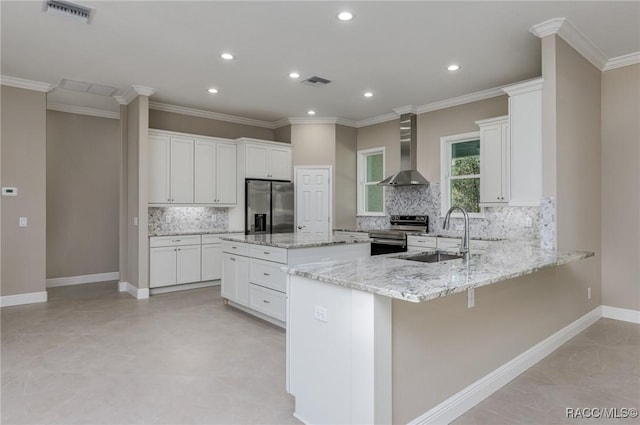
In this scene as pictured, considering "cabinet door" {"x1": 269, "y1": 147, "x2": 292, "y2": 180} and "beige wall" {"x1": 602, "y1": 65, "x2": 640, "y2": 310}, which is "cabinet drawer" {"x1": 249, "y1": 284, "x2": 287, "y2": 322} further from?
"beige wall" {"x1": 602, "y1": 65, "x2": 640, "y2": 310}

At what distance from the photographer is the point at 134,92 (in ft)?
17.4

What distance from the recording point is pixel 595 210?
165 inches

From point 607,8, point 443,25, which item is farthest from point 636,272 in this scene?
point 443,25

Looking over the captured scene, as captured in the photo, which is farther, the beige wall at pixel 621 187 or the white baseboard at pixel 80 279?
the white baseboard at pixel 80 279

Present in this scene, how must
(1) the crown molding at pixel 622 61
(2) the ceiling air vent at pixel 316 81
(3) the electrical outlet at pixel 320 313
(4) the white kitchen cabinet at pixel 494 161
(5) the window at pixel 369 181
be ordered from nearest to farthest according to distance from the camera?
(3) the electrical outlet at pixel 320 313, (1) the crown molding at pixel 622 61, (4) the white kitchen cabinet at pixel 494 161, (2) the ceiling air vent at pixel 316 81, (5) the window at pixel 369 181

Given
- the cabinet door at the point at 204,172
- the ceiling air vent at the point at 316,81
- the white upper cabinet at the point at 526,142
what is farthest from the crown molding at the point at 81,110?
the white upper cabinet at the point at 526,142

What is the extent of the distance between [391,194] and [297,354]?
4745mm

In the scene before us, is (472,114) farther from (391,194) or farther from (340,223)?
(340,223)

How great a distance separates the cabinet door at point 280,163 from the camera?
677 centimetres

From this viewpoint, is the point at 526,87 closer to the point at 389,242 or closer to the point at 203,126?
the point at 389,242

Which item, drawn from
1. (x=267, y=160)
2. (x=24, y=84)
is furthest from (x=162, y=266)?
(x=24, y=84)

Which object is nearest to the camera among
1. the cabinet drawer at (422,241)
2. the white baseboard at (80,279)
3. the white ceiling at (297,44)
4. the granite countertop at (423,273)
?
the granite countertop at (423,273)

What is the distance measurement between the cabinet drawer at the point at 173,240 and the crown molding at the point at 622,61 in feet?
19.4

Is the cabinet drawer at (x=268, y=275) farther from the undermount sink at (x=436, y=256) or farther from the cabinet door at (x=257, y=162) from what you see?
the cabinet door at (x=257, y=162)
